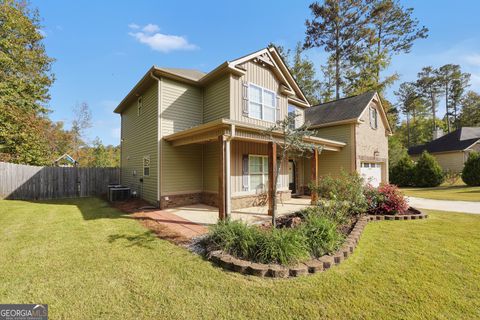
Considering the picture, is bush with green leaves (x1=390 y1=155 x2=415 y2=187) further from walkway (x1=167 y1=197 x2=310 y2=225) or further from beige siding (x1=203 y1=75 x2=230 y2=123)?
beige siding (x1=203 y1=75 x2=230 y2=123)

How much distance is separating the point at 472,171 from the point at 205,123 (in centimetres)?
2254

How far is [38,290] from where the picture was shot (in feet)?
10.00

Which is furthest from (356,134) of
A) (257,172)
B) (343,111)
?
(257,172)

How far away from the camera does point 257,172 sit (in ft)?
32.7

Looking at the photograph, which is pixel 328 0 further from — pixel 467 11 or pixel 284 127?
pixel 284 127

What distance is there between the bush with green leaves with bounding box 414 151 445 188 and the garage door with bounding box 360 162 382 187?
728 cm

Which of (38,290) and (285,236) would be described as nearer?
(38,290)

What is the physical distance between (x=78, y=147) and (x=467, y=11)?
109 feet

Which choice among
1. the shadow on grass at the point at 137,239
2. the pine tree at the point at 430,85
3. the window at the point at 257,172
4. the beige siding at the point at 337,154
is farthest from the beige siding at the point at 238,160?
the pine tree at the point at 430,85

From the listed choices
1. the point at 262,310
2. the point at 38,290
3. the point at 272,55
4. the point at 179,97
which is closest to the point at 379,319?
the point at 262,310

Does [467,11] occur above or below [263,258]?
above

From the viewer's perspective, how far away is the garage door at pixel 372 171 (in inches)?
531

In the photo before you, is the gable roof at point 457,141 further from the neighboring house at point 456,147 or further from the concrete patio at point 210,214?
the concrete patio at point 210,214

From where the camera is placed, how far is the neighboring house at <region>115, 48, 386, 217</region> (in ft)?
29.3
